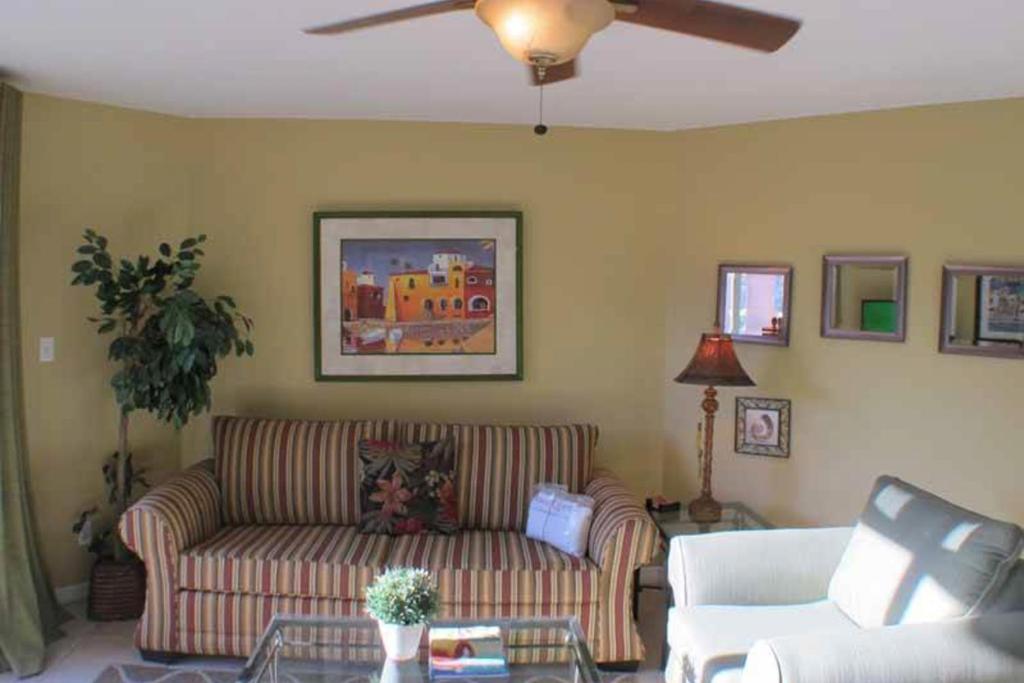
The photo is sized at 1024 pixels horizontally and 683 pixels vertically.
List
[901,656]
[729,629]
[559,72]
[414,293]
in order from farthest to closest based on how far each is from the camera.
A: [414,293]
[729,629]
[559,72]
[901,656]

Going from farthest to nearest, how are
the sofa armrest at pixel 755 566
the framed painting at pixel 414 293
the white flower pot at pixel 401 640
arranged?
the framed painting at pixel 414 293 < the sofa armrest at pixel 755 566 < the white flower pot at pixel 401 640

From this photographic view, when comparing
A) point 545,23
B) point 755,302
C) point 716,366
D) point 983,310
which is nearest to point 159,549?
point 716,366

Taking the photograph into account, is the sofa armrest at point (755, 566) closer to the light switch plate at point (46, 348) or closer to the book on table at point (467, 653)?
the book on table at point (467, 653)

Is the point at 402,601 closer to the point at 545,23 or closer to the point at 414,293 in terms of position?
the point at 545,23

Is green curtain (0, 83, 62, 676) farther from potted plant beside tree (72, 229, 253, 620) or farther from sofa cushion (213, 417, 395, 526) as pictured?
sofa cushion (213, 417, 395, 526)

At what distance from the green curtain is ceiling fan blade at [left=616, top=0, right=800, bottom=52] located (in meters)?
2.56

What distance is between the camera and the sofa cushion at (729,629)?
2334mm

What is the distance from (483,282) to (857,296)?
1.66 meters

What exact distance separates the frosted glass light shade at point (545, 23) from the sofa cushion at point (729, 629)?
5.47 ft

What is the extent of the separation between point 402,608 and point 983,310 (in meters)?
2.46

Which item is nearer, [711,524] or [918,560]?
[918,560]

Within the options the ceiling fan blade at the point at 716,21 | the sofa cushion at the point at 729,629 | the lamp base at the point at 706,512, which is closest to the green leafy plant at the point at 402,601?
the sofa cushion at the point at 729,629

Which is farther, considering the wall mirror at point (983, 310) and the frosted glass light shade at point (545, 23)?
the wall mirror at point (983, 310)

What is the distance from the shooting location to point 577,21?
1566 mm
